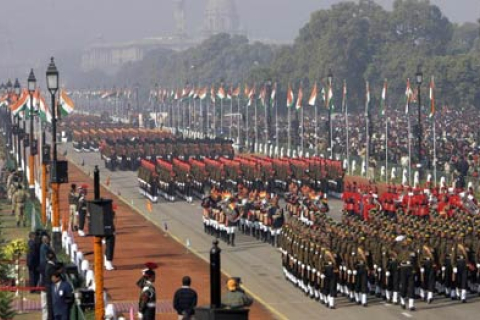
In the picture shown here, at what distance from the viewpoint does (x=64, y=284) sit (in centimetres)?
Result: 2298

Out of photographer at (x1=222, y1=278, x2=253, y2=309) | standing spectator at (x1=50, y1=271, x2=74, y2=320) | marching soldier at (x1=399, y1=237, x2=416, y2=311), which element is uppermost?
photographer at (x1=222, y1=278, x2=253, y2=309)

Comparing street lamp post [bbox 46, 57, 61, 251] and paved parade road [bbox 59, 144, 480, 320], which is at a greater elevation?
street lamp post [bbox 46, 57, 61, 251]

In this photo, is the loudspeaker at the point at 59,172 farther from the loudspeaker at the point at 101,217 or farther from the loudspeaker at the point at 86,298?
the loudspeaker at the point at 101,217

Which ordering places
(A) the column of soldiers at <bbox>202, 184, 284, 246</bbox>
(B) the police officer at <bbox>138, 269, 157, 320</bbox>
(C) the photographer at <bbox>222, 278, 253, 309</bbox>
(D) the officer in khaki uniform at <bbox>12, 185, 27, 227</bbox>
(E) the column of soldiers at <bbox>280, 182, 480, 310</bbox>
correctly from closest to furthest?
1. (C) the photographer at <bbox>222, 278, 253, 309</bbox>
2. (B) the police officer at <bbox>138, 269, 157, 320</bbox>
3. (E) the column of soldiers at <bbox>280, 182, 480, 310</bbox>
4. (A) the column of soldiers at <bbox>202, 184, 284, 246</bbox>
5. (D) the officer in khaki uniform at <bbox>12, 185, 27, 227</bbox>

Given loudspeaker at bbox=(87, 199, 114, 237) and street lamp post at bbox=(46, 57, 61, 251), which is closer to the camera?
loudspeaker at bbox=(87, 199, 114, 237)

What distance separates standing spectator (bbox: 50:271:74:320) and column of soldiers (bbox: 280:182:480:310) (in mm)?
7953

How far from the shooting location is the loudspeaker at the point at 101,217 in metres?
21.0

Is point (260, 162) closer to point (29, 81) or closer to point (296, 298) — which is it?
point (29, 81)

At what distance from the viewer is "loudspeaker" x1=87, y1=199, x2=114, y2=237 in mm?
20953

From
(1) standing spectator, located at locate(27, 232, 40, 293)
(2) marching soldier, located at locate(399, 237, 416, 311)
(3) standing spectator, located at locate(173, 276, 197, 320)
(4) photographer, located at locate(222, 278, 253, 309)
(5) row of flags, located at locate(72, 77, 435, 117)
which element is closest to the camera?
(4) photographer, located at locate(222, 278, 253, 309)

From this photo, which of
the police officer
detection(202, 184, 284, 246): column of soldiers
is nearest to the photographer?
the police officer

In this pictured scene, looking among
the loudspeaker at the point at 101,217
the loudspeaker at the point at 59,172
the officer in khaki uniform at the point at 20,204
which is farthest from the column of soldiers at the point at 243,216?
the loudspeaker at the point at 101,217

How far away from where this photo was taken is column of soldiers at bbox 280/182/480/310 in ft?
97.9

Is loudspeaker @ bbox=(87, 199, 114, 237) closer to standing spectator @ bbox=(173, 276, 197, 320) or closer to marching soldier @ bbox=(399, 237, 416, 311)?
standing spectator @ bbox=(173, 276, 197, 320)
